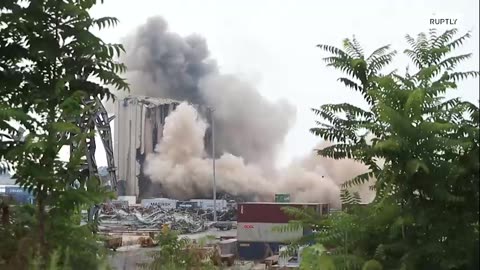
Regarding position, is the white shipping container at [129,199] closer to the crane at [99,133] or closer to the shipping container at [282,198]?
the crane at [99,133]

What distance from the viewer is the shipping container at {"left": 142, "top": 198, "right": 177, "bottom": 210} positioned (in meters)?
4.66

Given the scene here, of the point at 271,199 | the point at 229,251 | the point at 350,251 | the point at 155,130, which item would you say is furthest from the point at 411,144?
the point at 155,130

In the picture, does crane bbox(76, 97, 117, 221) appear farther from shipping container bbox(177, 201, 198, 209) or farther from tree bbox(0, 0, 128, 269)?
shipping container bbox(177, 201, 198, 209)

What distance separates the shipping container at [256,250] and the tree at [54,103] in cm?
99

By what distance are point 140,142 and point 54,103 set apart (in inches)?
29.0

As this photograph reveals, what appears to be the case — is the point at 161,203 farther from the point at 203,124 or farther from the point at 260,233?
the point at 260,233

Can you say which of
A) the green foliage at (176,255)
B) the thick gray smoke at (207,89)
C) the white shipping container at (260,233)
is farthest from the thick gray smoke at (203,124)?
the green foliage at (176,255)

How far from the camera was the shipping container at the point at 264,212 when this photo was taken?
14.3ft

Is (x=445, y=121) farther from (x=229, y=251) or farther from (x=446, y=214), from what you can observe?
(x=229, y=251)

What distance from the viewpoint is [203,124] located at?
184 inches

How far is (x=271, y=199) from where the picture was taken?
14.9 feet

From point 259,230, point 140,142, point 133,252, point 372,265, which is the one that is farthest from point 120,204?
point 372,265

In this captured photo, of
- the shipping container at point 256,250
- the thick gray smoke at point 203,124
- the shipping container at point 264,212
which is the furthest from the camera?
the thick gray smoke at point 203,124

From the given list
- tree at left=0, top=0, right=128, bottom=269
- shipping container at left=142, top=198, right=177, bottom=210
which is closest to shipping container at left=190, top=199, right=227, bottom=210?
shipping container at left=142, top=198, right=177, bottom=210
